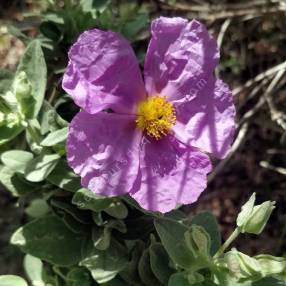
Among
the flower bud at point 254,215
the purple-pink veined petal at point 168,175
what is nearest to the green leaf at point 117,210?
the purple-pink veined petal at point 168,175

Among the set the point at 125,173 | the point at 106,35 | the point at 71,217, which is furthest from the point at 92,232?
the point at 106,35

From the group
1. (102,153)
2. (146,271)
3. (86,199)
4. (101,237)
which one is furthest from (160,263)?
(102,153)

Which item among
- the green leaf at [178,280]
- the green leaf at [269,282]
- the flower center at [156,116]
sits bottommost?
the green leaf at [178,280]

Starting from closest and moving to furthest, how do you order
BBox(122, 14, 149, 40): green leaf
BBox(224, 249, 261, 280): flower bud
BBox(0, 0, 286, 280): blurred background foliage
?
BBox(224, 249, 261, 280): flower bud → BBox(122, 14, 149, 40): green leaf → BBox(0, 0, 286, 280): blurred background foliage

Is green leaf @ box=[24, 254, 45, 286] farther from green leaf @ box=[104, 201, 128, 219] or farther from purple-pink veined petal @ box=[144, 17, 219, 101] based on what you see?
purple-pink veined petal @ box=[144, 17, 219, 101]

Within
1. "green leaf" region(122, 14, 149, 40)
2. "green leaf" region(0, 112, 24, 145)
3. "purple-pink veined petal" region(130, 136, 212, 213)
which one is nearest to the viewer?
"purple-pink veined petal" region(130, 136, 212, 213)

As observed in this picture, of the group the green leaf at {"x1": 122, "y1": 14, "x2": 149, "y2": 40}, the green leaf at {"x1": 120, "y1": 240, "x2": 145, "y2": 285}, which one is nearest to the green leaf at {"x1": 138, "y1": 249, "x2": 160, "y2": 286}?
the green leaf at {"x1": 120, "y1": 240, "x2": 145, "y2": 285}

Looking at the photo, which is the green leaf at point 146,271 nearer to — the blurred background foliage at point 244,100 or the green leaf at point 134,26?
the blurred background foliage at point 244,100
